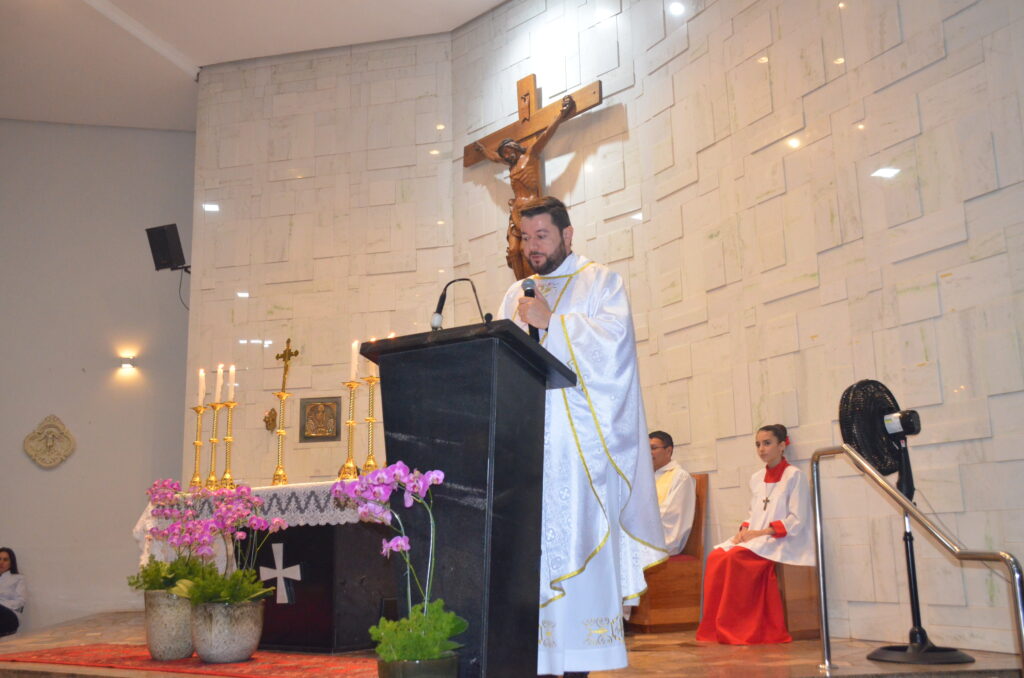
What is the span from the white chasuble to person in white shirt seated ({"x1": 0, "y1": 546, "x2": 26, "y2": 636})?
6858mm

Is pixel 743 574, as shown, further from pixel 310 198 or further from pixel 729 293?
pixel 310 198

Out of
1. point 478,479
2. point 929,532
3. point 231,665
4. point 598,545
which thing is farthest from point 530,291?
point 231,665

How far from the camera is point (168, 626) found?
4.85m

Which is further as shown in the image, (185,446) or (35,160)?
(35,160)

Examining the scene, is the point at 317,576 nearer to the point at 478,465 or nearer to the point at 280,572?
the point at 280,572

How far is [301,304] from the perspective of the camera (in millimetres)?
8961

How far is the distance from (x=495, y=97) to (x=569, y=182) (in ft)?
4.60

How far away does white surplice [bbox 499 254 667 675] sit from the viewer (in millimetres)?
3055

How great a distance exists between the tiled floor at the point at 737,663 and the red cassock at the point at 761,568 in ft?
0.58

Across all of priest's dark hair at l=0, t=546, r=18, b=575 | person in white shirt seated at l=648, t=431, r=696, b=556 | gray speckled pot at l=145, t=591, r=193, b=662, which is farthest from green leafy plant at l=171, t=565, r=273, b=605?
priest's dark hair at l=0, t=546, r=18, b=575

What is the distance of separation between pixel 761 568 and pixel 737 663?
1312 mm

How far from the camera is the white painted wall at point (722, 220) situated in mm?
4945

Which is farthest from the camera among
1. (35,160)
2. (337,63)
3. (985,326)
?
(35,160)

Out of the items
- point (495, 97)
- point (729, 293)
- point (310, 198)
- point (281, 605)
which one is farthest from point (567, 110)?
point (281, 605)
